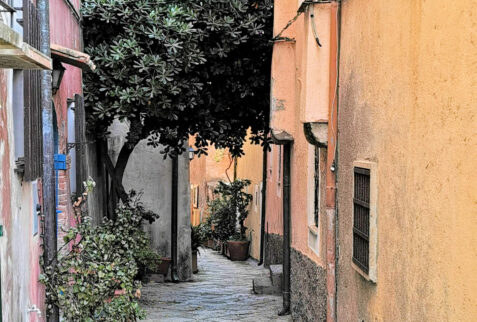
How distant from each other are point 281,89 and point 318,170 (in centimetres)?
246

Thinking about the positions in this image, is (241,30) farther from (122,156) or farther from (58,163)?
(58,163)

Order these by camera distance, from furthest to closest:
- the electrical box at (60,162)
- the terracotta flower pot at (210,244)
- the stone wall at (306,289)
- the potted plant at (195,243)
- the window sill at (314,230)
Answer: the terracotta flower pot at (210,244), the potted plant at (195,243), the electrical box at (60,162), the window sill at (314,230), the stone wall at (306,289)

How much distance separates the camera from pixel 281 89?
11602mm

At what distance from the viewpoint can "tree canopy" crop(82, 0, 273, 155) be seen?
1255 centimetres

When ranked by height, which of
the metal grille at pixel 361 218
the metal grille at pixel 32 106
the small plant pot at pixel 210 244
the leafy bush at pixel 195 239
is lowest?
the small plant pot at pixel 210 244

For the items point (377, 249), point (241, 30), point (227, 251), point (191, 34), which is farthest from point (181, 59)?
point (227, 251)

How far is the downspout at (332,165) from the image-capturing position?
7594 millimetres

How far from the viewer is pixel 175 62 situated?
12.6m

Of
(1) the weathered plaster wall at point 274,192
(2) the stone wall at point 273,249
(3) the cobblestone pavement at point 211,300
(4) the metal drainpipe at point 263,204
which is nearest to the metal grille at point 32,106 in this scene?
(3) the cobblestone pavement at point 211,300

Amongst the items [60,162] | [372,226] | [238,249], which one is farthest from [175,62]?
[238,249]

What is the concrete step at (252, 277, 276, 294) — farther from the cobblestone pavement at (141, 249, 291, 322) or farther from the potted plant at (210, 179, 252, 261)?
the potted plant at (210, 179, 252, 261)

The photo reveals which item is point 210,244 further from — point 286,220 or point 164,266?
point 286,220

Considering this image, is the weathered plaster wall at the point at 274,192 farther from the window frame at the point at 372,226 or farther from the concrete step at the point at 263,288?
the window frame at the point at 372,226

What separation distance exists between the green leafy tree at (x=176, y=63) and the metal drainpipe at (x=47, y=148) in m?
5.47
